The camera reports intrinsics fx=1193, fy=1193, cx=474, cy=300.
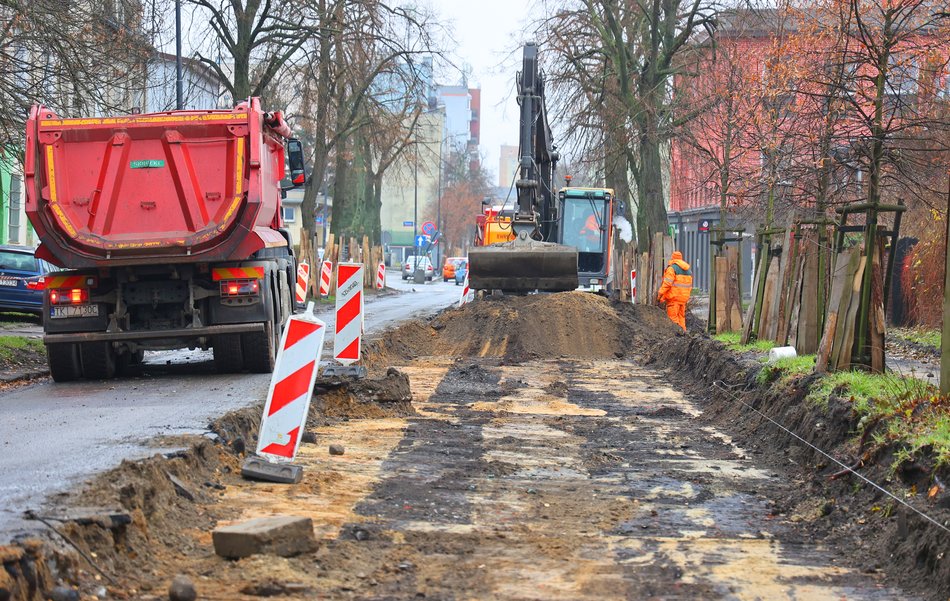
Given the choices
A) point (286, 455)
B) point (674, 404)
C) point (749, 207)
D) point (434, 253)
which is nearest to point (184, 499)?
point (286, 455)

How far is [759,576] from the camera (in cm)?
595

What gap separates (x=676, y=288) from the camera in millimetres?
24547

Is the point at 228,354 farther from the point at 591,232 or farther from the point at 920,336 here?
the point at 591,232

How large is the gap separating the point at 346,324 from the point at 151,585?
24.8ft

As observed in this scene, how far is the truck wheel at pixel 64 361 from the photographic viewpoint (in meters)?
14.0

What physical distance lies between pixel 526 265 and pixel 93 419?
12361 millimetres

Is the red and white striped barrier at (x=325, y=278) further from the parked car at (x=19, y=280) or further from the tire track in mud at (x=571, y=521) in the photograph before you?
the tire track in mud at (x=571, y=521)

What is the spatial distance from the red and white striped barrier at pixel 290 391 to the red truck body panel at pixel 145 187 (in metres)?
5.67

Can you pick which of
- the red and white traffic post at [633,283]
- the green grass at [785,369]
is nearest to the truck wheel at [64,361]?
the green grass at [785,369]

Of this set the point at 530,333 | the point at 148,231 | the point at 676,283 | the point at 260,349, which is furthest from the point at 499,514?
the point at 676,283

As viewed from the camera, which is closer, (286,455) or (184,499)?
(184,499)

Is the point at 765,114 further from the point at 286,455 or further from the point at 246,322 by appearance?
the point at 286,455

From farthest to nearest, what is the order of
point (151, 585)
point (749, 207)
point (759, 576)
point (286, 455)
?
point (749, 207) < point (286, 455) < point (759, 576) < point (151, 585)

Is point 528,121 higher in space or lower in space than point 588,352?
higher
